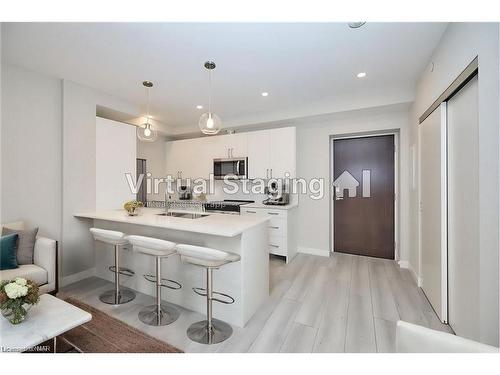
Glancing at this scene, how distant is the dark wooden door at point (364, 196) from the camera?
377cm

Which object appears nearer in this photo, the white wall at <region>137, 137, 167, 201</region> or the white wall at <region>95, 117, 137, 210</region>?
the white wall at <region>95, 117, 137, 210</region>

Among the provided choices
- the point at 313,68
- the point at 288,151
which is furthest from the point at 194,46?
the point at 288,151

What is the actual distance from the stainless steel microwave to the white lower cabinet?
781mm

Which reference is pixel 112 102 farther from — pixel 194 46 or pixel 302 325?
pixel 302 325

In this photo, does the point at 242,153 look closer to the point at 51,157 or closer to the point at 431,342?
the point at 51,157

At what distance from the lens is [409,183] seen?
331 cm

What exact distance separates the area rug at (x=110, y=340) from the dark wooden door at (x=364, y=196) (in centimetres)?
333

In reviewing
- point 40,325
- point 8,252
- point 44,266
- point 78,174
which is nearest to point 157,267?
point 40,325

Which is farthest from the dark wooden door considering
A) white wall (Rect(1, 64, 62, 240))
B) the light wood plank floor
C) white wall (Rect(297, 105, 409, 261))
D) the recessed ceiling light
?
white wall (Rect(1, 64, 62, 240))

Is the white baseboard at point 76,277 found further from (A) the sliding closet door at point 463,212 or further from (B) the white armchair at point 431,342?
(A) the sliding closet door at point 463,212

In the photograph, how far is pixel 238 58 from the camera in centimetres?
235

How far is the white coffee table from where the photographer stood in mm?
1264

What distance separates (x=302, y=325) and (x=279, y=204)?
2.16 metres

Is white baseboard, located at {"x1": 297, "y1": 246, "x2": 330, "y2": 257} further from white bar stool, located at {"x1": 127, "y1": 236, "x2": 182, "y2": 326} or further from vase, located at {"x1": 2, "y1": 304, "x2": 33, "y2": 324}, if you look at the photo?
vase, located at {"x1": 2, "y1": 304, "x2": 33, "y2": 324}
